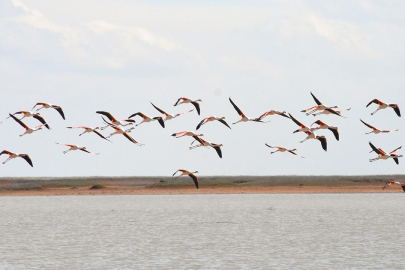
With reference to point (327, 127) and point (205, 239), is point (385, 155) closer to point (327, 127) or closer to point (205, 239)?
point (327, 127)

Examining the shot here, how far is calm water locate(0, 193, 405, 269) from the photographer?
40250 millimetres

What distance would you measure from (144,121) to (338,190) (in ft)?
304

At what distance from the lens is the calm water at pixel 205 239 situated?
40.2m

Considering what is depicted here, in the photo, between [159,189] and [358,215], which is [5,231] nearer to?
[358,215]

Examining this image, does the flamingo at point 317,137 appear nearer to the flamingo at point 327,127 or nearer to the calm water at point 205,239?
the flamingo at point 327,127

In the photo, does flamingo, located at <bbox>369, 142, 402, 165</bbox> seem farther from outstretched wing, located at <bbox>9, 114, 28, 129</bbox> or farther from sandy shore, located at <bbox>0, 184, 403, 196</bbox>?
sandy shore, located at <bbox>0, 184, 403, 196</bbox>

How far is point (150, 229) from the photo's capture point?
59594 millimetres

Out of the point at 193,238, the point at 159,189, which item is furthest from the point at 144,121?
the point at 159,189

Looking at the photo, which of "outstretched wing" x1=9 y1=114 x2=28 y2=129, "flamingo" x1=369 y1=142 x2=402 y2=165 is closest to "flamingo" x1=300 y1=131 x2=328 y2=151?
"flamingo" x1=369 y1=142 x2=402 y2=165

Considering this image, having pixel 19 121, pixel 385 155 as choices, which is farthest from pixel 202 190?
pixel 19 121

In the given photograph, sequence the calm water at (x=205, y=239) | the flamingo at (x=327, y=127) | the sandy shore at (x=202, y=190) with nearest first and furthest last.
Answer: the calm water at (x=205, y=239) < the flamingo at (x=327, y=127) < the sandy shore at (x=202, y=190)

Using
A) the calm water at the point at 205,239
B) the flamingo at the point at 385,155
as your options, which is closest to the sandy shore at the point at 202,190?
the calm water at the point at 205,239

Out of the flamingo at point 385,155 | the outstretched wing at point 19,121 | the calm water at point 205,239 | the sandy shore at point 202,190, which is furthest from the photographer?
the sandy shore at point 202,190

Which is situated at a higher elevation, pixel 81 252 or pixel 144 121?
pixel 144 121
